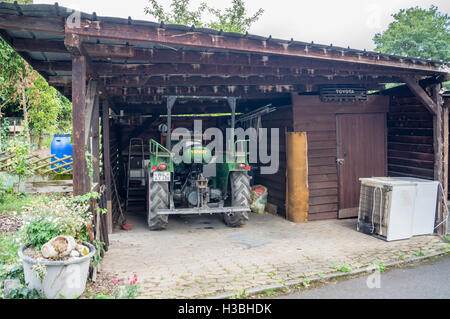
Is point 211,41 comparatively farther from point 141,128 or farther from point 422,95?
point 141,128

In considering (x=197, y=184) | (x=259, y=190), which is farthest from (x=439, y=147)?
(x=197, y=184)

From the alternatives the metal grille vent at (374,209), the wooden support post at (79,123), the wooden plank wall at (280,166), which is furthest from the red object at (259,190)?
the wooden support post at (79,123)

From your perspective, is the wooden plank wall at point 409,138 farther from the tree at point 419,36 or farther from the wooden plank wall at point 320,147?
the tree at point 419,36

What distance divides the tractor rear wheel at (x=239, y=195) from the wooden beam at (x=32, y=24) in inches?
159

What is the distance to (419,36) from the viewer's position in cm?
2492

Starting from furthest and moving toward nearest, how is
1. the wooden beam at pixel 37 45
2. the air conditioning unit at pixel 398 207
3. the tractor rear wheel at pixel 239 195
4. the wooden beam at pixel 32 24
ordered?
the tractor rear wheel at pixel 239 195
the air conditioning unit at pixel 398 207
the wooden beam at pixel 37 45
the wooden beam at pixel 32 24

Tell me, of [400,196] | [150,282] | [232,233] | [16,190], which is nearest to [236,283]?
[150,282]

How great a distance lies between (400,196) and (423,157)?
147cm

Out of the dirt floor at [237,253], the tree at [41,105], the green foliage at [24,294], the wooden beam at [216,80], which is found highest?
the tree at [41,105]

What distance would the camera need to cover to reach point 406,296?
13.1 feet

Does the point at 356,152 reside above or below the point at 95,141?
below

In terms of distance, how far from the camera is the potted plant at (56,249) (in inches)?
137

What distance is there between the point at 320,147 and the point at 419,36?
22120mm

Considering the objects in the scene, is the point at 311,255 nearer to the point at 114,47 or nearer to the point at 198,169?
the point at 198,169
